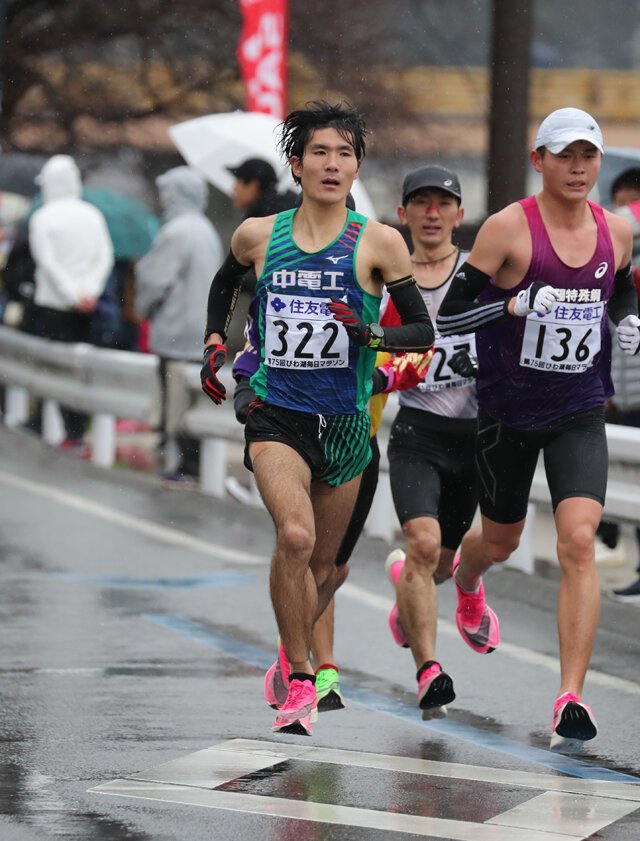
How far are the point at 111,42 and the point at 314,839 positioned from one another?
26856 mm

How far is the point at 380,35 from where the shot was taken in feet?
111

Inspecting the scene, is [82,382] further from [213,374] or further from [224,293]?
[213,374]

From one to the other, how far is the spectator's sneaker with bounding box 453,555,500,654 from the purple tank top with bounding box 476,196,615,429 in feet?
3.59

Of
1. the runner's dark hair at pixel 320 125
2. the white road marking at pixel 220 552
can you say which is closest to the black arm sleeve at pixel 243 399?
the runner's dark hair at pixel 320 125

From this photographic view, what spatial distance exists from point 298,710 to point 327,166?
174 cm

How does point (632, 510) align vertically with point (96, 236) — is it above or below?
below

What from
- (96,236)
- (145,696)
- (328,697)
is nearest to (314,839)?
(328,697)

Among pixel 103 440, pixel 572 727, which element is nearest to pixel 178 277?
pixel 103 440

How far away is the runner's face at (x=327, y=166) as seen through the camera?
7.03 m

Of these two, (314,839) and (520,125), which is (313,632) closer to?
(314,839)

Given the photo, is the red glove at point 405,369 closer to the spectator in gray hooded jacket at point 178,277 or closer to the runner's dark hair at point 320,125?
the runner's dark hair at point 320,125

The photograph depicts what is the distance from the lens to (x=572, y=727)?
6.69 m

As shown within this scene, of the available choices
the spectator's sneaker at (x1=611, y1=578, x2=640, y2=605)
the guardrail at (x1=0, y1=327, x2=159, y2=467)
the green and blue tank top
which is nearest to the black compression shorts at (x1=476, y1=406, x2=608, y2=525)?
the green and blue tank top

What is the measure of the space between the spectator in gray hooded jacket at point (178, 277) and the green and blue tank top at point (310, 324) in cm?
755
